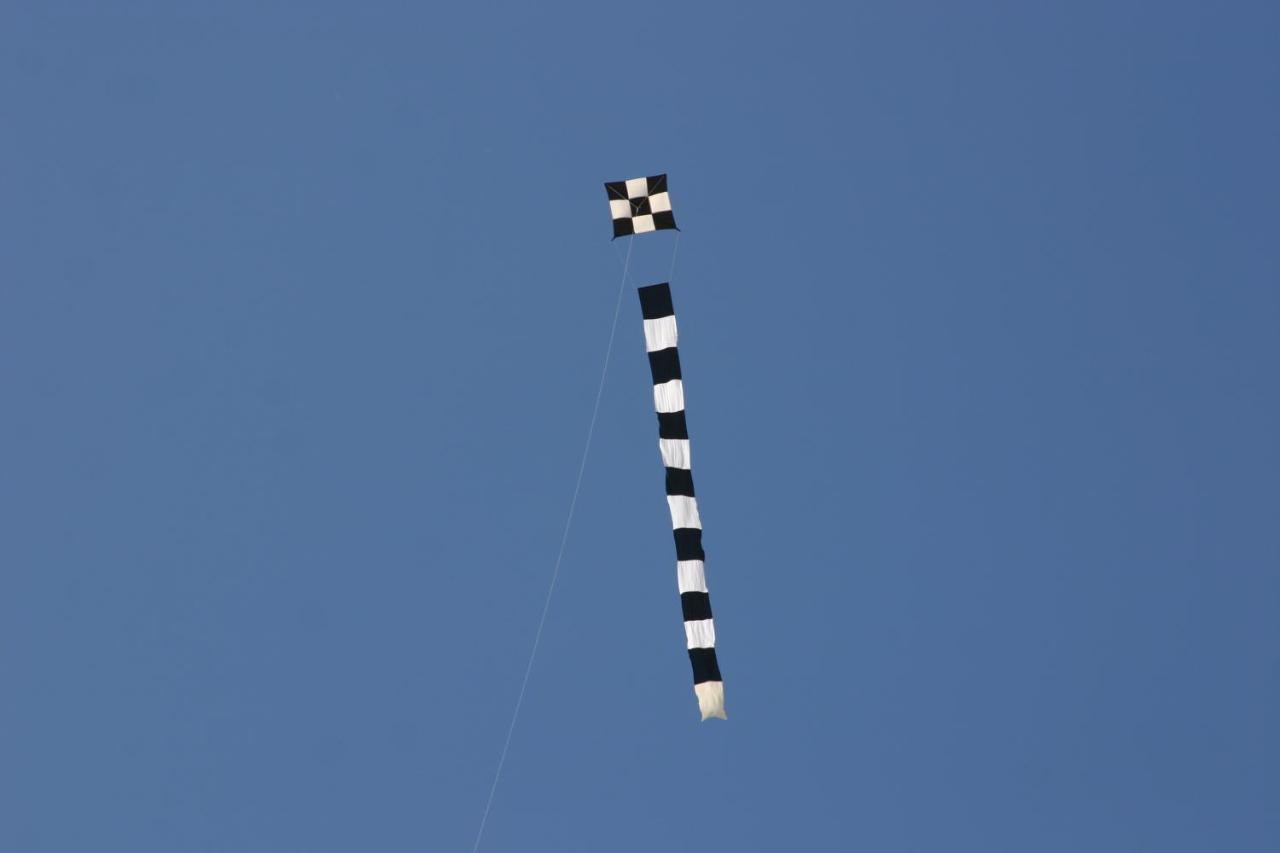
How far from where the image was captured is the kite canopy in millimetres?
13836

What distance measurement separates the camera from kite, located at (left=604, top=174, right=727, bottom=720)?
13500 millimetres

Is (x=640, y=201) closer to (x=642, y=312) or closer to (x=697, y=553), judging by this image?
(x=642, y=312)

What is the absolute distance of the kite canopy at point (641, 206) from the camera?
45.4ft

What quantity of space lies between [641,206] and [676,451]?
216cm

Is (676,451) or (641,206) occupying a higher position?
(641,206)

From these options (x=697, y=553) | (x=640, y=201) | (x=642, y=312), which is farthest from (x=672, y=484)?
(x=640, y=201)

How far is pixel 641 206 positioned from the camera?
13.9 metres

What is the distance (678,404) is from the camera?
44.8ft

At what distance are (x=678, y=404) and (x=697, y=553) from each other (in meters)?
1.29

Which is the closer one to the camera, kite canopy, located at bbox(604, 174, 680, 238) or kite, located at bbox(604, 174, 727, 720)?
kite, located at bbox(604, 174, 727, 720)

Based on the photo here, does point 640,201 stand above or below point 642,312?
above

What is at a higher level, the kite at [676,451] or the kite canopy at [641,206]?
the kite canopy at [641,206]

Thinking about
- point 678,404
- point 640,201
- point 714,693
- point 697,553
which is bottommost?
point 714,693

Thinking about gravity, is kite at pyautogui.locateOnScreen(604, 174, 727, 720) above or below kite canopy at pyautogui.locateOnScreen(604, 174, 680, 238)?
below
